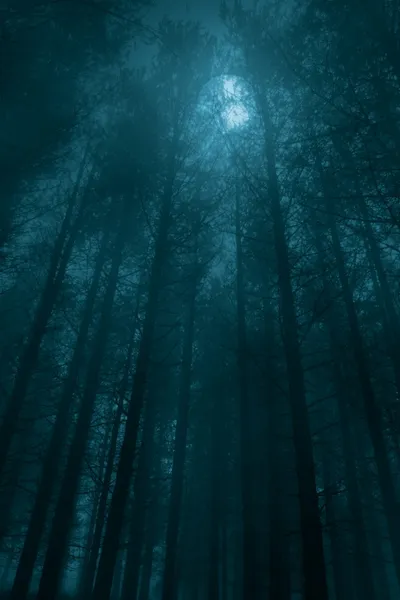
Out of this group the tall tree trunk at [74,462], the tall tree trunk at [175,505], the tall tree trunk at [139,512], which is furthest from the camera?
the tall tree trunk at [175,505]

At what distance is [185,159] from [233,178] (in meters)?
1.45

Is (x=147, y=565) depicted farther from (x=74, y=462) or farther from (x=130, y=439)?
(x=130, y=439)

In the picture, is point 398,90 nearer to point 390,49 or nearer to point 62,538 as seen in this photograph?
point 390,49

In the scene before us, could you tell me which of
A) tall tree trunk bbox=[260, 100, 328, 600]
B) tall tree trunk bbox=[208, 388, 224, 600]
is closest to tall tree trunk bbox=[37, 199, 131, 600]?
tall tree trunk bbox=[260, 100, 328, 600]

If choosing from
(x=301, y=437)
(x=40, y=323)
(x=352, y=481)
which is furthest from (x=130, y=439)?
(x=352, y=481)

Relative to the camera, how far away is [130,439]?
262 inches

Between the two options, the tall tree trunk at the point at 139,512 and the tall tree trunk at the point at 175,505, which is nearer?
the tall tree trunk at the point at 139,512

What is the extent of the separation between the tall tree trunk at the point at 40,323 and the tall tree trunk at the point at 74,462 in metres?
1.44

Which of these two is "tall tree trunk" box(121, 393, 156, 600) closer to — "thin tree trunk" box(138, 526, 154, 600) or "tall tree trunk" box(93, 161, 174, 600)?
Result: "tall tree trunk" box(93, 161, 174, 600)

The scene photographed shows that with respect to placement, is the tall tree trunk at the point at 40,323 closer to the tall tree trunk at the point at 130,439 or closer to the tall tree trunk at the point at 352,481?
the tall tree trunk at the point at 130,439

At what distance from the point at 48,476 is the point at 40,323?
3697mm

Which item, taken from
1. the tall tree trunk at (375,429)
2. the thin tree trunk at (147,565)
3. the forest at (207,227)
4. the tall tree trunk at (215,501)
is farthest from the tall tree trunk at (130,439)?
the thin tree trunk at (147,565)

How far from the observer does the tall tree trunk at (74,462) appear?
22.1 ft

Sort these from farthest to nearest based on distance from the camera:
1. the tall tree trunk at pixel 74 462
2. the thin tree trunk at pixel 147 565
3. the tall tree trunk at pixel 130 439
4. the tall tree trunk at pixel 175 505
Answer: the thin tree trunk at pixel 147 565, the tall tree trunk at pixel 175 505, the tall tree trunk at pixel 74 462, the tall tree trunk at pixel 130 439
